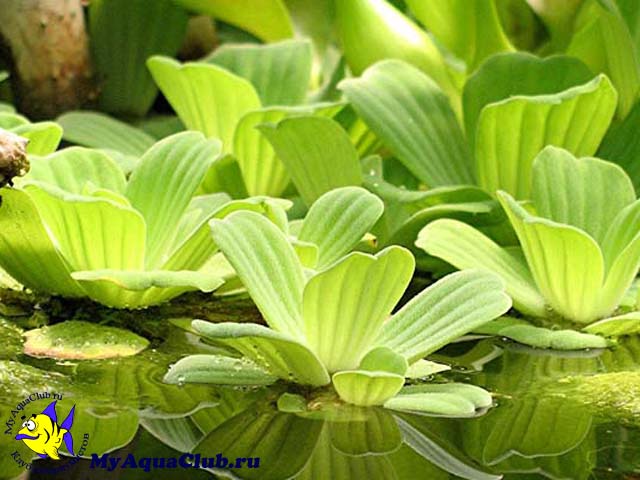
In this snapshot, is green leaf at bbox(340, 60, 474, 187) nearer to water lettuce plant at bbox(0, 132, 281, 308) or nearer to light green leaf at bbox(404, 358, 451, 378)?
water lettuce plant at bbox(0, 132, 281, 308)

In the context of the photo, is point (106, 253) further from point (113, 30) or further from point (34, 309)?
point (113, 30)

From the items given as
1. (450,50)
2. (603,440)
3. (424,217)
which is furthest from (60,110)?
(603,440)

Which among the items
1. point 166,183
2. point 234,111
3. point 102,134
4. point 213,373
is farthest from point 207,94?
point 213,373

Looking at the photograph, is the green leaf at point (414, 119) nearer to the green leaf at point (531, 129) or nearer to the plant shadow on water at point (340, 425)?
the green leaf at point (531, 129)

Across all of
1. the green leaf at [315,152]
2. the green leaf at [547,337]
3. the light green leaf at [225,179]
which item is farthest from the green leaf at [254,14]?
the green leaf at [547,337]

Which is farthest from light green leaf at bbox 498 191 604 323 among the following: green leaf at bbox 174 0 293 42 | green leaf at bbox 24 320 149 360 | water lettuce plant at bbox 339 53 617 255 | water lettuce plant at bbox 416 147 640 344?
green leaf at bbox 174 0 293 42

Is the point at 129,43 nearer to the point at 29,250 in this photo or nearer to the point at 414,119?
the point at 414,119
